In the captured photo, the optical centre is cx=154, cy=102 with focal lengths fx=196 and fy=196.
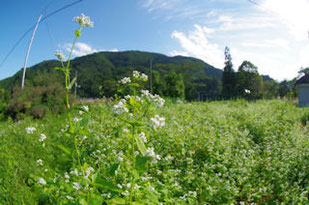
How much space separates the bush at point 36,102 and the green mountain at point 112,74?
146cm

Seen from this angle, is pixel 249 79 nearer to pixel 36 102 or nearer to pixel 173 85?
pixel 36 102

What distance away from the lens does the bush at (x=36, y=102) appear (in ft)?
24.5

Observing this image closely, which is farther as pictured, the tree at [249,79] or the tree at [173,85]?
the tree at [173,85]

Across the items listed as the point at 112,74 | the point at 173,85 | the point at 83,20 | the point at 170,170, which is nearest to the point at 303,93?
the point at 173,85

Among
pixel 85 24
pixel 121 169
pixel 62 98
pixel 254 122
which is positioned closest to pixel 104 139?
pixel 121 169

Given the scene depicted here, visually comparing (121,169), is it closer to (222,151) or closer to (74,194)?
(74,194)

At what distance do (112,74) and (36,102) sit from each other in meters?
41.5

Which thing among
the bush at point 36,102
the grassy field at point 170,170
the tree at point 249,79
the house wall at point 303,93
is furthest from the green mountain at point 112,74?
the house wall at point 303,93

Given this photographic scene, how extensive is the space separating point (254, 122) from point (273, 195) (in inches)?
113

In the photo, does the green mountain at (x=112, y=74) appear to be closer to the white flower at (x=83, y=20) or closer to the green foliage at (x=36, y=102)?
the white flower at (x=83, y=20)

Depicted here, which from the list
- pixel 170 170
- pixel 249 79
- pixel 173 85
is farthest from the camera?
pixel 173 85

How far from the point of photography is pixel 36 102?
7.82 m

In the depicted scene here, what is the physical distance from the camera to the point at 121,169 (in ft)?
8.26

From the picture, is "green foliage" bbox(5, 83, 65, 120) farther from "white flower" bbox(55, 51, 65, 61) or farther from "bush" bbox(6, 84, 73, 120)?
"white flower" bbox(55, 51, 65, 61)
